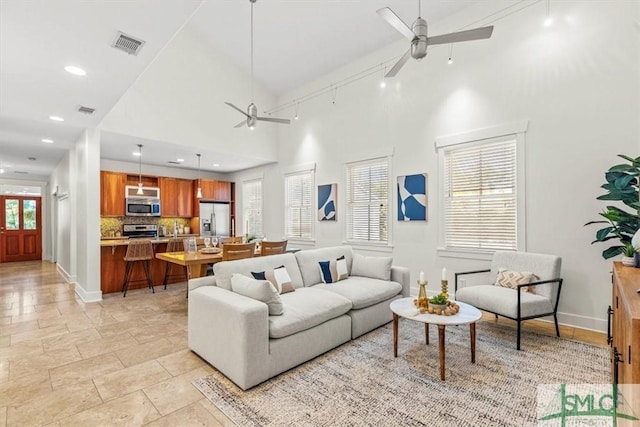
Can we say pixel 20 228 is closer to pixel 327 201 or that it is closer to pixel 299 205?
pixel 299 205

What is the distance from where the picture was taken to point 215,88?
256 inches

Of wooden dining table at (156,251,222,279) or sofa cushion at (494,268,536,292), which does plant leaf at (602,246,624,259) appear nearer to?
sofa cushion at (494,268,536,292)

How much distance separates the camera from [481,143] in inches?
176

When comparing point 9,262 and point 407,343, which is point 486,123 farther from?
point 9,262

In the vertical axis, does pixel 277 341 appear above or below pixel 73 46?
below

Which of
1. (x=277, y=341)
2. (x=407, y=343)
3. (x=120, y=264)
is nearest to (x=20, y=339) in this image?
(x=120, y=264)

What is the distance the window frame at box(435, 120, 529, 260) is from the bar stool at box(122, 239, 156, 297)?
5095 millimetres

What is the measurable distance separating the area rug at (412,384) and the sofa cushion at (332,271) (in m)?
0.92

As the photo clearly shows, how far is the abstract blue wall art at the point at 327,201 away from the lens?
6.39 metres

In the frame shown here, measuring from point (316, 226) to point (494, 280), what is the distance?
12.1ft

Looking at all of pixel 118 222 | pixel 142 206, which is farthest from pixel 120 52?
pixel 118 222

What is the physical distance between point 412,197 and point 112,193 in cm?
666

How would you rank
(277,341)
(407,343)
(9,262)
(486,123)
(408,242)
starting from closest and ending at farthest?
(277,341), (407,343), (486,123), (408,242), (9,262)

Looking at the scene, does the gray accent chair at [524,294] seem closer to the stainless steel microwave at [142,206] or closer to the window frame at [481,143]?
the window frame at [481,143]
